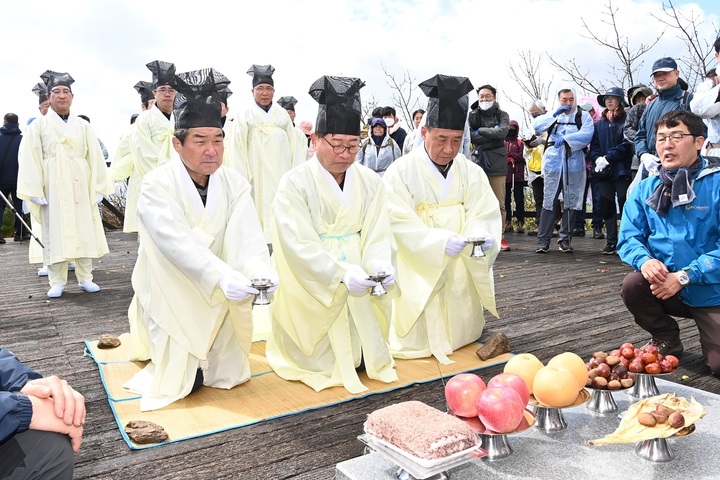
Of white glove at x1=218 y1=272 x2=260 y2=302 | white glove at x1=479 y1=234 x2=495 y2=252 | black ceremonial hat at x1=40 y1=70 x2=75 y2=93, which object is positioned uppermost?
black ceremonial hat at x1=40 y1=70 x2=75 y2=93

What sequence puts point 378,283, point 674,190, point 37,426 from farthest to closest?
point 674,190
point 378,283
point 37,426

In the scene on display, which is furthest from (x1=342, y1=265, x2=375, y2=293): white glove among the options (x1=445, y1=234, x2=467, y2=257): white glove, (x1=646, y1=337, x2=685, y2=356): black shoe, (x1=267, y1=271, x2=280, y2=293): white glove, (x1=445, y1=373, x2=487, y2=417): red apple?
(x1=646, y1=337, x2=685, y2=356): black shoe

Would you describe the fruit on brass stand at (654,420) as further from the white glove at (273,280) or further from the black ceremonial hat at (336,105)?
the black ceremonial hat at (336,105)

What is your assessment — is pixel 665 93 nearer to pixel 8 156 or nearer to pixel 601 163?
pixel 601 163

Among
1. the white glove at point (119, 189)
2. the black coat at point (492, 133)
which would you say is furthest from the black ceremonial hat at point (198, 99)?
the white glove at point (119, 189)

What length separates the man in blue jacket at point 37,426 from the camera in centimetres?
169

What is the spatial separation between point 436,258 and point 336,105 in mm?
1156

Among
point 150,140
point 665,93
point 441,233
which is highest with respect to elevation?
point 665,93

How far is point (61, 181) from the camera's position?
20.4 ft

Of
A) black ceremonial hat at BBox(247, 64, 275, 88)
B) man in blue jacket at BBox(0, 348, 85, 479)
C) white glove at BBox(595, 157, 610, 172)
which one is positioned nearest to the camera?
man in blue jacket at BBox(0, 348, 85, 479)

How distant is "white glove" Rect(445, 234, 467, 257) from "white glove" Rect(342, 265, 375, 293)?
0.76m

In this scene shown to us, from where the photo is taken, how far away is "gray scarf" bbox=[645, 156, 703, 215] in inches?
136

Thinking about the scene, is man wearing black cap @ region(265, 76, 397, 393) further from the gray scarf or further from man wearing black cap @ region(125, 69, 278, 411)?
the gray scarf

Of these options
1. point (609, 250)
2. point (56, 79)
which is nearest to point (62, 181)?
point (56, 79)
